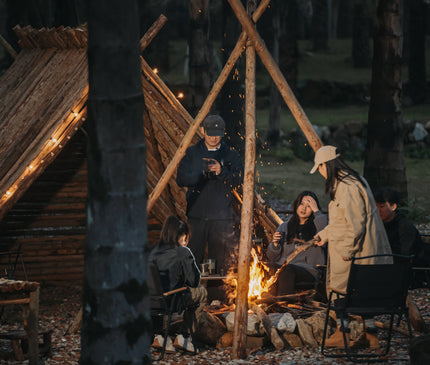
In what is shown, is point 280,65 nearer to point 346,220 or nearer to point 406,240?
point 406,240

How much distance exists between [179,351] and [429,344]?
2.23 metres

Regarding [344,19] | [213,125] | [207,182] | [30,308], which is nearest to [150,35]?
[213,125]

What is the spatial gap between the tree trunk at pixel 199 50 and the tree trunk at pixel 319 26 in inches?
854

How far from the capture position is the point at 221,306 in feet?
23.1

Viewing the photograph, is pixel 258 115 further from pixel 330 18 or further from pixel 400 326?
pixel 400 326

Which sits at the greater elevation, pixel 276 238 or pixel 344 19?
pixel 344 19

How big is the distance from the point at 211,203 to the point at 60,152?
256cm

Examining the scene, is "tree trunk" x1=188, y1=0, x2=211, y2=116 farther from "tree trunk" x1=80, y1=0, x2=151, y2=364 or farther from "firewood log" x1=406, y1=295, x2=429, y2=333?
"tree trunk" x1=80, y1=0, x2=151, y2=364

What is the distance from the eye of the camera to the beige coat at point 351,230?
589 cm

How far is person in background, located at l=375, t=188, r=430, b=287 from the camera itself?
6500 mm

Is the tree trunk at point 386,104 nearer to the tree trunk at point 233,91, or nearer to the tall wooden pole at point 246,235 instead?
the tree trunk at point 233,91

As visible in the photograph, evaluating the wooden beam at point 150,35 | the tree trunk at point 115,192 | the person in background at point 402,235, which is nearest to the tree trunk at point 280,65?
the wooden beam at point 150,35

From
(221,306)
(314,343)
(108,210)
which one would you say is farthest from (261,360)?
(108,210)

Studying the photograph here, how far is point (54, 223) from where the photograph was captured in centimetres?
916
